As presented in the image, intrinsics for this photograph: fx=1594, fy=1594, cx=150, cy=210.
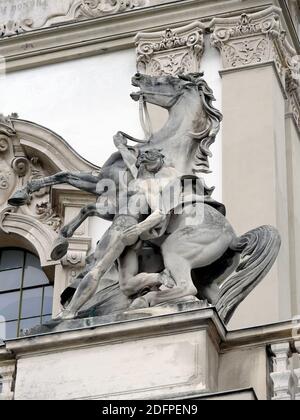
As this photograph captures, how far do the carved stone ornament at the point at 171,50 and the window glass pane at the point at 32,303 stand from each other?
2.25 m

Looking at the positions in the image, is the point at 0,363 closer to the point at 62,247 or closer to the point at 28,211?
the point at 62,247

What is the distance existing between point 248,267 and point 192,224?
0.50 metres

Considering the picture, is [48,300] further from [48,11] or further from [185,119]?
[48,11]

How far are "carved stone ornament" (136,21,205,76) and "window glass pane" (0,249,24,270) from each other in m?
2.01

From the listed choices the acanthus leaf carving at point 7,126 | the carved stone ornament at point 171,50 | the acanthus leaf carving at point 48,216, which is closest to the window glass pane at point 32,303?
the acanthus leaf carving at point 48,216

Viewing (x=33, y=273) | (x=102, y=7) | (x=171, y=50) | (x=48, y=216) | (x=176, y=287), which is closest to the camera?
(x=176, y=287)

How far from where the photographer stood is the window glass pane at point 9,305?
542 inches

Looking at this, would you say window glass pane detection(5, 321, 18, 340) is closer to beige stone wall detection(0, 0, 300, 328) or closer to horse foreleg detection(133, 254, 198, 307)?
beige stone wall detection(0, 0, 300, 328)

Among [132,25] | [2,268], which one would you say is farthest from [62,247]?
[132,25]

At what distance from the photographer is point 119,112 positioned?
14266 mm

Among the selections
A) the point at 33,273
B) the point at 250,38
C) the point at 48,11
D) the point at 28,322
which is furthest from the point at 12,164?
the point at 250,38

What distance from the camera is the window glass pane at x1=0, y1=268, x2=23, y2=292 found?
1395cm

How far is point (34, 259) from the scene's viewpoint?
14047 millimetres

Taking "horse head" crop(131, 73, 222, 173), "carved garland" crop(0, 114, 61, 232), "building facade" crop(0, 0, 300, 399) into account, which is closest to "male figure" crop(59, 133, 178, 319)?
"horse head" crop(131, 73, 222, 173)
